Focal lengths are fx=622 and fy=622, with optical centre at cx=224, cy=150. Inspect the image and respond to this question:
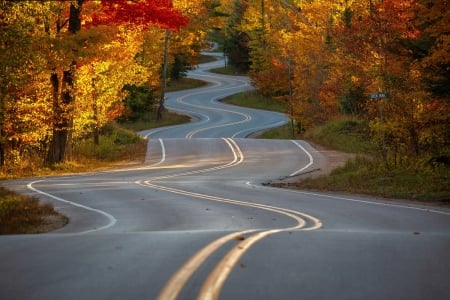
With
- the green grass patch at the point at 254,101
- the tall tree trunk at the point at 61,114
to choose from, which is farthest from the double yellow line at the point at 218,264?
the green grass patch at the point at 254,101

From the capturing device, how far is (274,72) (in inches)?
2586

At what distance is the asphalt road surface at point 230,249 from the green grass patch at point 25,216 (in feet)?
1.57

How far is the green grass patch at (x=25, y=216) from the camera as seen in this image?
12.0 meters

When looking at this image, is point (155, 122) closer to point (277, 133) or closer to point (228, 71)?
point (277, 133)

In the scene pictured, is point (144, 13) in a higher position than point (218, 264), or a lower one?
higher

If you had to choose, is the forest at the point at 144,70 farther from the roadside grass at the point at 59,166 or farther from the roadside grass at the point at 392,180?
the roadside grass at the point at 59,166

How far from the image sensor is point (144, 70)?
114ft

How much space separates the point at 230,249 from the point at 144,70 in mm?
28075

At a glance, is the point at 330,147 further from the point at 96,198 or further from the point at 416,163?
the point at 96,198

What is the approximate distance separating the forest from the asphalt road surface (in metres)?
4.02

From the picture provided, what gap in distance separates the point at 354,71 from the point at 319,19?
57.6 feet

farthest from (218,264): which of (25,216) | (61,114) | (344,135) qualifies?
(344,135)

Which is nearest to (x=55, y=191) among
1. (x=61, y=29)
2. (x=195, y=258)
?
(x=61, y=29)

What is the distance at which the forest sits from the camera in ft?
→ 57.0
